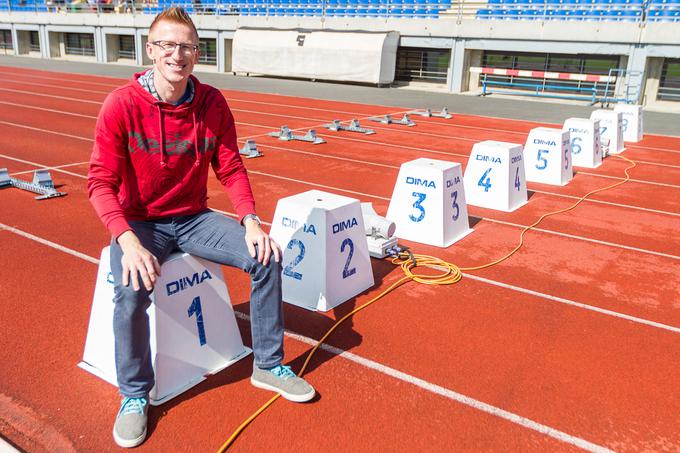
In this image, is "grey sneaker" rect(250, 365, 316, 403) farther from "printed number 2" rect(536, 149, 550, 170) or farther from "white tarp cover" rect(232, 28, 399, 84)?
"white tarp cover" rect(232, 28, 399, 84)

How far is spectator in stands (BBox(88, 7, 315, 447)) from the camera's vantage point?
2.74 meters

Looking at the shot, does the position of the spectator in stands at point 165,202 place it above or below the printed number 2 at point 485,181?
above

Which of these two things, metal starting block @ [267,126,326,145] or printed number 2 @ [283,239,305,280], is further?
metal starting block @ [267,126,326,145]

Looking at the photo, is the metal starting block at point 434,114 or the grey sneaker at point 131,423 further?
the metal starting block at point 434,114

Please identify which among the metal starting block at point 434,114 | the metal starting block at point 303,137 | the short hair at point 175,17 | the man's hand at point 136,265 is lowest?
the metal starting block at point 303,137

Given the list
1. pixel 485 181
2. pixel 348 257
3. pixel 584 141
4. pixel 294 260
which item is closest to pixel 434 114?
pixel 584 141

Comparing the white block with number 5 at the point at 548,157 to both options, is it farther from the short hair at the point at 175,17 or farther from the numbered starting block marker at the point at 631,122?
the short hair at the point at 175,17

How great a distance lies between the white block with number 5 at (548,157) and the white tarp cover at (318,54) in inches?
598

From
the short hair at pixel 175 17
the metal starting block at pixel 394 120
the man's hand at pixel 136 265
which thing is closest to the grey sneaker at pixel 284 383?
the man's hand at pixel 136 265

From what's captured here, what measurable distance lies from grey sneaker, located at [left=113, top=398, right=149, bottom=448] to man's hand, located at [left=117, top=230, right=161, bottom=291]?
0.63 meters

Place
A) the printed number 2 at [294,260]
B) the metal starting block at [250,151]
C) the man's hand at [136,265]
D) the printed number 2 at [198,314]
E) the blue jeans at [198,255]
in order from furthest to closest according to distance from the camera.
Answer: the metal starting block at [250,151] → the printed number 2 at [294,260] → the printed number 2 at [198,314] → the blue jeans at [198,255] → the man's hand at [136,265]

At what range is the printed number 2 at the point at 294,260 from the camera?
14.0ft

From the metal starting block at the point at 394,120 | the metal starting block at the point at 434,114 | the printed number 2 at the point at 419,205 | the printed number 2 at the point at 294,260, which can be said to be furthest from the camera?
the metal starting block at the point at 434,114

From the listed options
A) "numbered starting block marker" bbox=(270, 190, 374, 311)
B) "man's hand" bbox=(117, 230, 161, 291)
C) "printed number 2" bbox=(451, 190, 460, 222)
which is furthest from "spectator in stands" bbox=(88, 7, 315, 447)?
A: "printed number 2" bbox=(451, 190, 460, 222)
